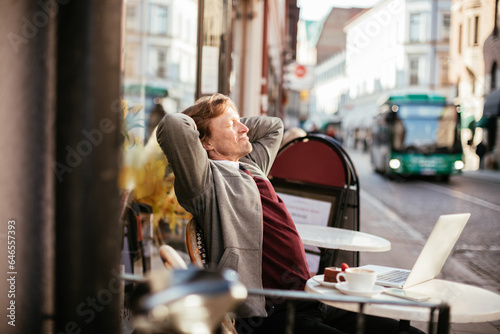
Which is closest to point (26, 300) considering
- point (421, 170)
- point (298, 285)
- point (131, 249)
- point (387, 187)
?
point (298, 285)

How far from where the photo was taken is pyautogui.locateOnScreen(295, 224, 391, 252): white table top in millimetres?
3203

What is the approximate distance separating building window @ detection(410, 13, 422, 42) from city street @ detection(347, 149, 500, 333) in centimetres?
3152

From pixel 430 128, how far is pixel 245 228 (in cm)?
1869

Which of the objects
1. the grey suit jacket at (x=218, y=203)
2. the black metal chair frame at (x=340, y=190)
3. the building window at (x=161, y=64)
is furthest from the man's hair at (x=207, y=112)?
the building window at (x=161, y=64)

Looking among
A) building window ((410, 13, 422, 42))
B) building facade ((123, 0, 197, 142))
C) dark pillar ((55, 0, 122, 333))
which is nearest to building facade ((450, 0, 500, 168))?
building window ((410, 13, 422, 42))

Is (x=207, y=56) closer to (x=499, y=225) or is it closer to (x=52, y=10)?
(x=52, y=10)

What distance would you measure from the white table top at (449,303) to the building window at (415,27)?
49.9 meters

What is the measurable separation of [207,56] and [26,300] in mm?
4507

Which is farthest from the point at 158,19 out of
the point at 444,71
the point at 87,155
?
the point at 444,71

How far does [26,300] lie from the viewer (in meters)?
1.70

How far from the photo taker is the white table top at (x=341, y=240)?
3.20 metres

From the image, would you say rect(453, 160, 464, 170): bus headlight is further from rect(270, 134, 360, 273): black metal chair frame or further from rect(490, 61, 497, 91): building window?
rect(270, 134, 360, 273): black metal chair frame

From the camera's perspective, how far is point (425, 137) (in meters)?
20.2

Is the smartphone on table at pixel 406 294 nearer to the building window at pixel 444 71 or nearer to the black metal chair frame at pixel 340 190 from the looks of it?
the black metal chair frame at pixel 340 190
